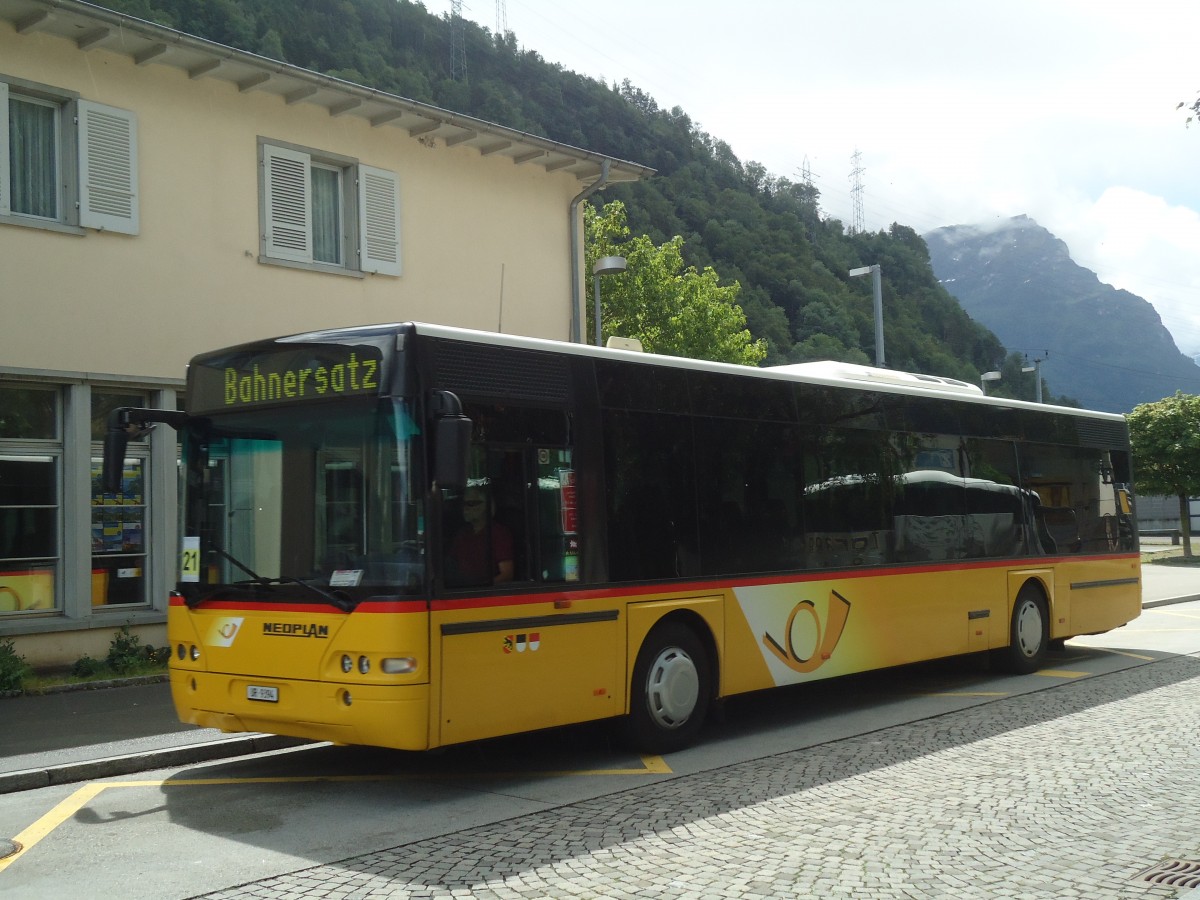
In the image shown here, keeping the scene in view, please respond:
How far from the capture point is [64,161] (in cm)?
1313

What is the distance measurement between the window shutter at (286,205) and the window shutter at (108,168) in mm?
1696

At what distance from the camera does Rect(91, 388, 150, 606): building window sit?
43.3 ft

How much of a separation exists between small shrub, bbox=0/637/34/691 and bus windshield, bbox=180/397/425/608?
455cm

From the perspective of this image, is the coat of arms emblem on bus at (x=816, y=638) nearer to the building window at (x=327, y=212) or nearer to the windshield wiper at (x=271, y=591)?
the windshield wiper at (x=271, y=591)

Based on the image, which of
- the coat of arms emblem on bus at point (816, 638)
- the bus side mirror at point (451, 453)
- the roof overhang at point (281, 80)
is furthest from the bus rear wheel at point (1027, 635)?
the roof overhang at point (281, 80)

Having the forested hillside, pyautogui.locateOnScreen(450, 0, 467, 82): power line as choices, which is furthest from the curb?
pyautogui.locateOnScreen(450, 0, 467, 82): power line

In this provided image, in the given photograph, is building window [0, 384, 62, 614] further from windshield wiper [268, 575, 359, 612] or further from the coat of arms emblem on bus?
the coat of arms emblem on bus

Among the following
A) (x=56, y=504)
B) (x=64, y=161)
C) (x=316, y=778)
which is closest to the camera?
(x=316, y=778)

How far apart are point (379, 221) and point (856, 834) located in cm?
1165

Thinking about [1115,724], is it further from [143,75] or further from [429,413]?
[143,75]

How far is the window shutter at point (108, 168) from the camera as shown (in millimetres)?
13156

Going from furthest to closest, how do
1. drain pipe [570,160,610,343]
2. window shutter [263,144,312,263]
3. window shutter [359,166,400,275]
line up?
drain pipe [570,160,610,343] → window shutter [359,166,400,275] → window shutter [263,144,312,263]

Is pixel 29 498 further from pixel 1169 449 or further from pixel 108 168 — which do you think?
pixel 1169 449

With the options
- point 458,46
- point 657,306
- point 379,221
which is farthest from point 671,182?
point 379,221
